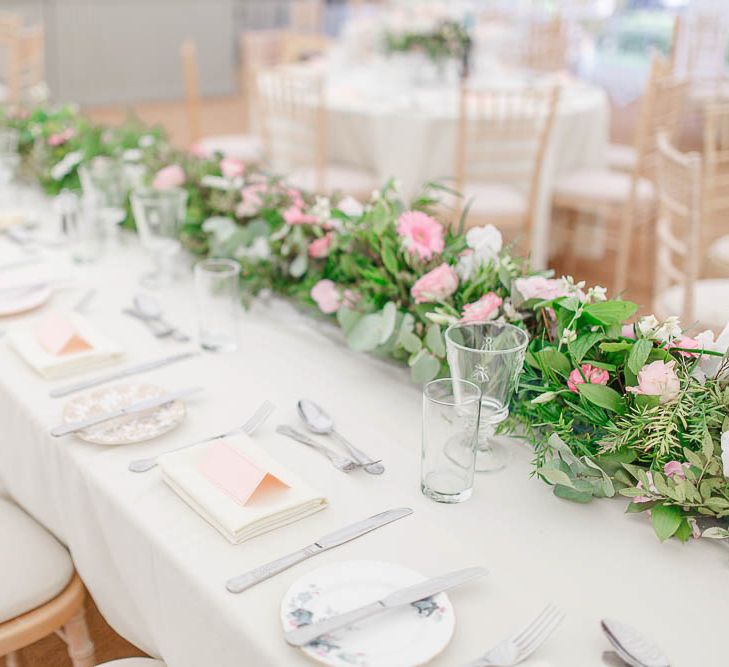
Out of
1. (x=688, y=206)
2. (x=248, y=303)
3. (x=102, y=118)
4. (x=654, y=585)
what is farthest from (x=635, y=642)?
(x=102, y=118)

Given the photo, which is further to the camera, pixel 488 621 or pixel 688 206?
pixel 688 206

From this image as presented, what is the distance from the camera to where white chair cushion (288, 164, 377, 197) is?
3.75 m

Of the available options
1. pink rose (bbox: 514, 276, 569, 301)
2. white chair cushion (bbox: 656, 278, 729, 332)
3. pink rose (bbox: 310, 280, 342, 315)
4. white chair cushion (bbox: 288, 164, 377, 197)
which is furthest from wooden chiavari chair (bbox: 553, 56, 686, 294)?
pink rose (bbox: 514, 276, 569, 301)

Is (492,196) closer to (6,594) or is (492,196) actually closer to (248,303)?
(248,303)

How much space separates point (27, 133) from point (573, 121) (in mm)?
2299

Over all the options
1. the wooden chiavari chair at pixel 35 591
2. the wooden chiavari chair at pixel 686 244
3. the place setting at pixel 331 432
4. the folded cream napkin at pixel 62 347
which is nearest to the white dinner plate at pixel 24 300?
the place setting at pixel 331 432

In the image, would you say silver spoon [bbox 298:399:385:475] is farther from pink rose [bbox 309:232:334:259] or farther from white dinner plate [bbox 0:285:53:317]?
white dinner plate [bbox 0:285:53:317]

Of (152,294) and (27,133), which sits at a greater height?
(27,133)

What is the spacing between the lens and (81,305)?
67.3 inches

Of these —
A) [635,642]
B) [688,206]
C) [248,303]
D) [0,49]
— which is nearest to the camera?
[635,642]

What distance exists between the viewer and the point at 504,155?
11.7ft

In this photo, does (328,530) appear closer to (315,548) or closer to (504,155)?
(315,548)

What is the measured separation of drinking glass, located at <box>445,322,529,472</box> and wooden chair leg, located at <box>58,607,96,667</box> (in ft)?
2.26

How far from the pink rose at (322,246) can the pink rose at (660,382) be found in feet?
2.19
